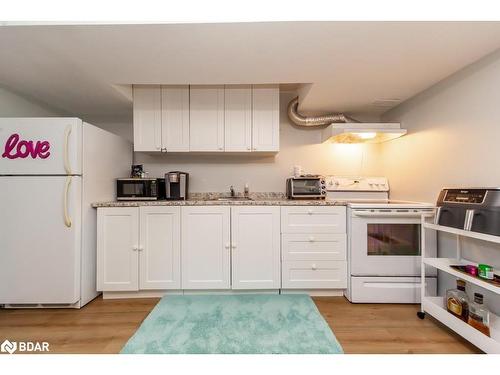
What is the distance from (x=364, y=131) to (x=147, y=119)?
231 centimetres

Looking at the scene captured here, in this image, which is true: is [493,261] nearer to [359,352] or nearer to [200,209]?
[359,352]

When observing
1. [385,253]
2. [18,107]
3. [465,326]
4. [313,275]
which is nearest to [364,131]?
[385,253]

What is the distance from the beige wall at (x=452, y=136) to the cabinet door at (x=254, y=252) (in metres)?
1.54

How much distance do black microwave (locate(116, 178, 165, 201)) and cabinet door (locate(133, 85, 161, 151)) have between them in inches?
13.5

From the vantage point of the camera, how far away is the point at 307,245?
2.33m

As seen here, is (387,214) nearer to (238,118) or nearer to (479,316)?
(479,316)

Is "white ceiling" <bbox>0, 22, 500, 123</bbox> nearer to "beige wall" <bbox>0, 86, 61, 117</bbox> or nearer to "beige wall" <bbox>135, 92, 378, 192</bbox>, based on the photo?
"beige wall" <bbox>0, 86, 61, 117</bbox>

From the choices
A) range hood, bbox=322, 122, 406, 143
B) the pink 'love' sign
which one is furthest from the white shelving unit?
the pink 'love' sign

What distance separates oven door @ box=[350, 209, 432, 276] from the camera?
219cm

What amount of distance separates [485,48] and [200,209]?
2493 millimetres

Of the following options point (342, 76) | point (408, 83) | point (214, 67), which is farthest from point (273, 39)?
point (408, 83)

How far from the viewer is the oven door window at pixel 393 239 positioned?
2.21m

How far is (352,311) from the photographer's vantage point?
81.9 inches

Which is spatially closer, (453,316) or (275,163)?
(453,316)
